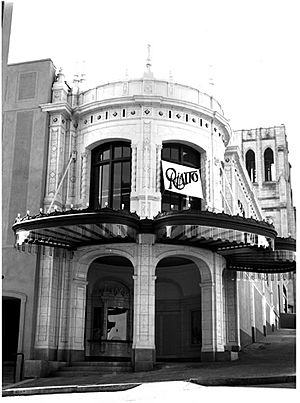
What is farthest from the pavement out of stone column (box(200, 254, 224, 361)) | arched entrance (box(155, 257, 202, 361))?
arched entrance (box(155, 257, 202, 361))

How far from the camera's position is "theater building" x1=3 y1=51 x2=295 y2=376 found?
2025 centimetres

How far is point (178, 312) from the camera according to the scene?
27.3 meters

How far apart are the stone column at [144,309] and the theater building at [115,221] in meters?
0.04

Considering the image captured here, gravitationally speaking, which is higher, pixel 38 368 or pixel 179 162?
pixel 179 162

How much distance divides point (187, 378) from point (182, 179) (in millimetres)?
8204

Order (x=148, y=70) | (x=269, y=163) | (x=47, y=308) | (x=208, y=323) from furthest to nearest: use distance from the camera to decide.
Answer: (x=269, y=163) → (x=148, y=70) → (x=208, y=323) → (x=47, y=308)

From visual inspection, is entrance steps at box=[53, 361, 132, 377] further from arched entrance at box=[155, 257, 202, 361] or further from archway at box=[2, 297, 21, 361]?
arched entrance at box=[155, 257, 202, 361]

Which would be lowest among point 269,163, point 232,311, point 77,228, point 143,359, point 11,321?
point 143,359

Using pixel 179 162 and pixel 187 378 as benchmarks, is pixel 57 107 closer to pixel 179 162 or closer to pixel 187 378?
pixel 179 162

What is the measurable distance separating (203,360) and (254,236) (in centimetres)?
532

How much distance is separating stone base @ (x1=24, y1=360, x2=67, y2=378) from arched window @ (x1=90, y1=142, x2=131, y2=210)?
634 cm

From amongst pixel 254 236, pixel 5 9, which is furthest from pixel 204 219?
pixel 5 9

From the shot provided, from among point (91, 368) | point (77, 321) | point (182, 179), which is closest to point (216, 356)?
point (91, 368)

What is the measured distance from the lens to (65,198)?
22750mm
